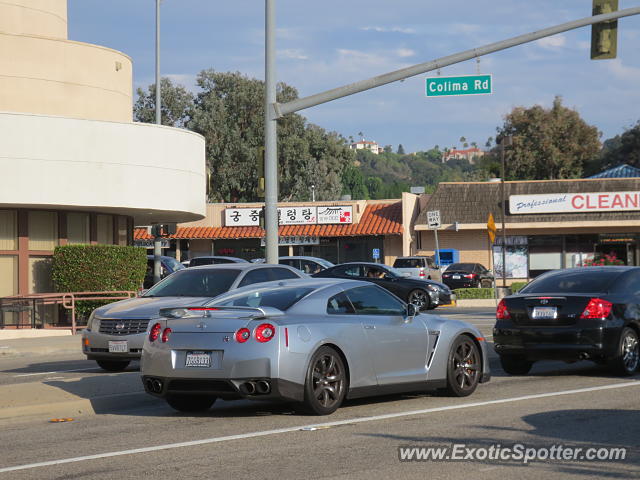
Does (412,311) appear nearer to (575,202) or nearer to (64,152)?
(64,152)

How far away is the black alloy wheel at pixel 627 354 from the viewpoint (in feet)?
43.6

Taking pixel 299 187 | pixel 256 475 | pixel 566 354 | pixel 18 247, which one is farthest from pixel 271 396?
pixel 299 187

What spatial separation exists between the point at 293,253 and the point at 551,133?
34.4m

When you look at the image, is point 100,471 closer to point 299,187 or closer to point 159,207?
point 159,207

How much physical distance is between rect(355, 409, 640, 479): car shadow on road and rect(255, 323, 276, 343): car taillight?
1.42m

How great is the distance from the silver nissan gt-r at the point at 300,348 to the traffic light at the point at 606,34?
472 inches

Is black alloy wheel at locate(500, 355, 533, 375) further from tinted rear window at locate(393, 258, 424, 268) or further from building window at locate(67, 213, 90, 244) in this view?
tinted rear window at locate(393, 258, 424, 268)

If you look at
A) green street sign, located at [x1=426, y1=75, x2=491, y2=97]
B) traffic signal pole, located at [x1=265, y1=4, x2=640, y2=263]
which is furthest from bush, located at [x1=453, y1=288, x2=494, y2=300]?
A: traffic signal pole, located at [x1=265, y1=4, x2=640, y2=263]

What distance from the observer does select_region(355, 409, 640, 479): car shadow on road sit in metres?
7.38

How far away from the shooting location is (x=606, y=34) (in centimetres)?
2136

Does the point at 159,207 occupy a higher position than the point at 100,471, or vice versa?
the point at 159,207

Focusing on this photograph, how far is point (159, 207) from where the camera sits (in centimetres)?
2809

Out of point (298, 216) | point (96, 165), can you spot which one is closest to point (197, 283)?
point (96, 165)

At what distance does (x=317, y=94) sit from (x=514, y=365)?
400 inches
